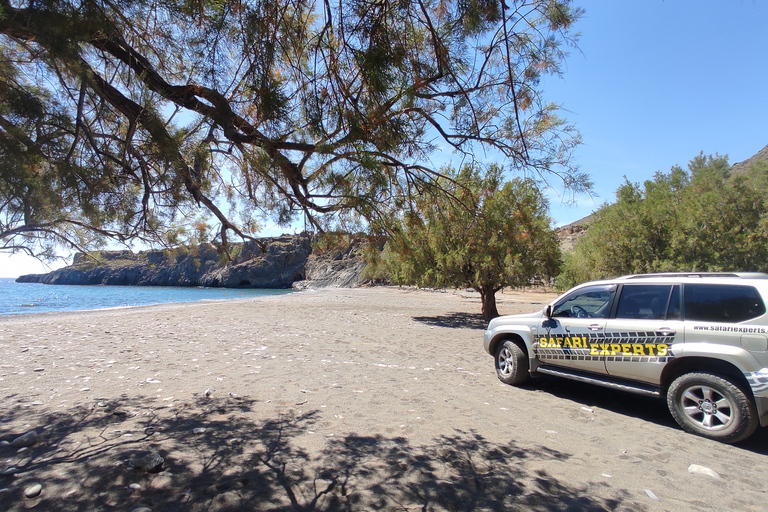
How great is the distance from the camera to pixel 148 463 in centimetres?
349

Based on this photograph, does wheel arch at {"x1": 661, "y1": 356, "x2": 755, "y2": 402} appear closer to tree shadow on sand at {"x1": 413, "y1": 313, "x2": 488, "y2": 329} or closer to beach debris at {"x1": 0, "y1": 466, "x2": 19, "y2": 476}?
beach debris at {"x1": 0, "y1": 466, "x2": 19, "y2": 476}

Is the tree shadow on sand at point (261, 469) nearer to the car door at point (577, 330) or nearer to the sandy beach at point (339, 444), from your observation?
the sandy beach at point (339, 444)

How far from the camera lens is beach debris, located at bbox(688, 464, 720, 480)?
3840 mm

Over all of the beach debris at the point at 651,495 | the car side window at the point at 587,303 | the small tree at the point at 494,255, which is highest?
the small tree at the point at 494,255

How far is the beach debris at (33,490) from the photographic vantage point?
9.71ft

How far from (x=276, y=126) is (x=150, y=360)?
21.4ft

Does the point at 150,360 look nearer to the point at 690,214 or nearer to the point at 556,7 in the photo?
the point at 556,7

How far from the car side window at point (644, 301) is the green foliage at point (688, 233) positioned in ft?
55.1

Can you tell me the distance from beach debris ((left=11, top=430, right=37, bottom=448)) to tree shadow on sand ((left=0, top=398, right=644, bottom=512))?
8 cm

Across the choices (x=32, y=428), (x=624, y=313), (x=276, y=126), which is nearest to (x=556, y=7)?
(x=276, y=126)

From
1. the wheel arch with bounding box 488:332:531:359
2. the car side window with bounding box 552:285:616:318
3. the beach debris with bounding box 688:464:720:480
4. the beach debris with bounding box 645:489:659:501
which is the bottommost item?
the beach debris with bounding box 688:464:720:480

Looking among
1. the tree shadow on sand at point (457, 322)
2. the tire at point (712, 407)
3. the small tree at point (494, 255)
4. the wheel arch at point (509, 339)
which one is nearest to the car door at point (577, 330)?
the wheel arch at point (509, 339)

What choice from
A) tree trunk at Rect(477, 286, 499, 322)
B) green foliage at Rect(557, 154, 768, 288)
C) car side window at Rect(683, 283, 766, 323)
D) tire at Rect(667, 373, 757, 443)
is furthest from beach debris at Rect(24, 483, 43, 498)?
green foliage at Rect(557, 154, 768, 288)

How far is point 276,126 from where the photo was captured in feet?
14.1
